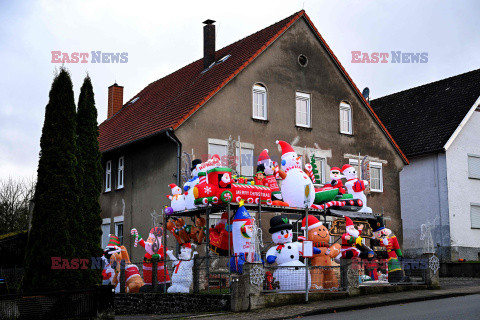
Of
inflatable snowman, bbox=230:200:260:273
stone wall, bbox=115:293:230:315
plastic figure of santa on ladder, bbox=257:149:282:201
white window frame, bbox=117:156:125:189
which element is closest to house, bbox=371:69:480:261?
plastic figure of santa on ladder, bbox=257:149:282:201

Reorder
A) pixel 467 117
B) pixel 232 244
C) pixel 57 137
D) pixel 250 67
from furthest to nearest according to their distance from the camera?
pixel 467 117, pixel 250 67, pixel 232 244, pixel 57 137

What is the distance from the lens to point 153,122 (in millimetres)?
27062

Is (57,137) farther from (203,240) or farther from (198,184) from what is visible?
(203,240)

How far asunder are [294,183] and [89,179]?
6513 millimetres

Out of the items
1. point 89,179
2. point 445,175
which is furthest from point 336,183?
point 445,175

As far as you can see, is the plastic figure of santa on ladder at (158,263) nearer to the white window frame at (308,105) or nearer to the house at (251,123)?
the house at (251,123)

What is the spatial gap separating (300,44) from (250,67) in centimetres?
293

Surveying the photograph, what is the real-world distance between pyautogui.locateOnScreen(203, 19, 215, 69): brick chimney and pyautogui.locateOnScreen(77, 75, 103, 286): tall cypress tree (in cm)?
1389

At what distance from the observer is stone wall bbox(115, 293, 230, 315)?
16.2 meters

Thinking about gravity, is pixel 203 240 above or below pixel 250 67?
below

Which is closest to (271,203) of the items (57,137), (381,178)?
(57,137)

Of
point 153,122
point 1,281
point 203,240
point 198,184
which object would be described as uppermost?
point 153,122

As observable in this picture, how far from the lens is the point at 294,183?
64.7ft

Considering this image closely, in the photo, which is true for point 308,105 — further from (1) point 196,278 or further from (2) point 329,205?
(1) point 196,278
